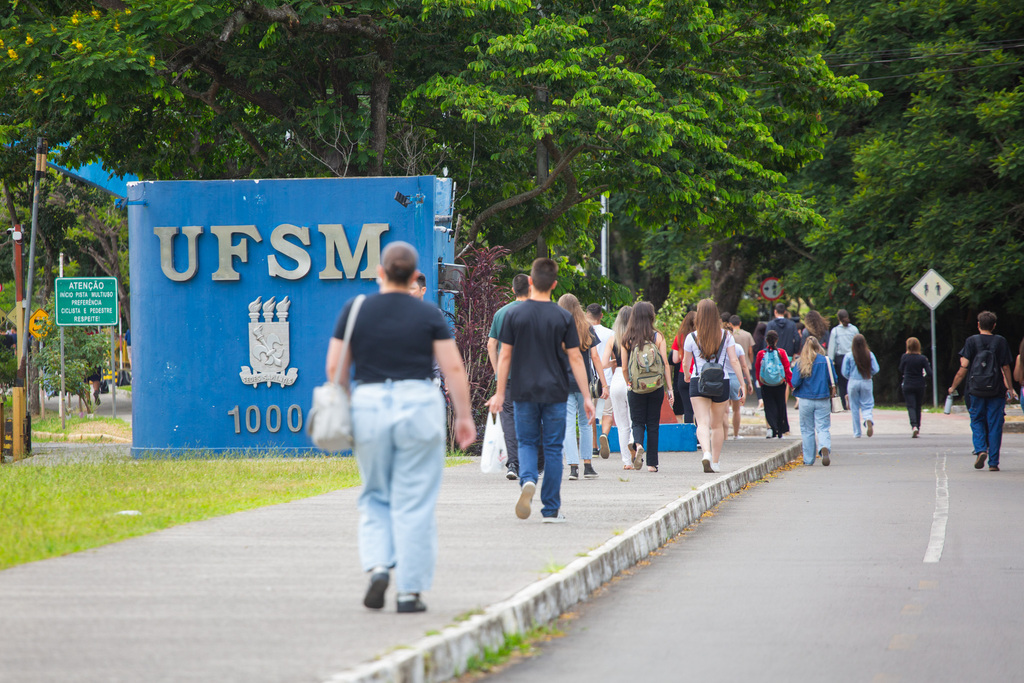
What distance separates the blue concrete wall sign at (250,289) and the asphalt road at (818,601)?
6754 mm

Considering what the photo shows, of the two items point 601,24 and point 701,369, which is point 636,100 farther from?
point 701,369

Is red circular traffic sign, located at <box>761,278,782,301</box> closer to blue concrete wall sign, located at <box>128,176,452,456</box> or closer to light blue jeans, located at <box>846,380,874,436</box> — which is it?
light blue jeans, located at <box>846,380,874,436</box>

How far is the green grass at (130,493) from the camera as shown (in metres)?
8.70

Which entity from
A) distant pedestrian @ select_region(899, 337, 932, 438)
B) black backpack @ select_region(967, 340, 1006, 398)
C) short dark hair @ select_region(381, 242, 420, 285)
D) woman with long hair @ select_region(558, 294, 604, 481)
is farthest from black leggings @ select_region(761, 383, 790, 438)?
short dark hair @ select_region(381, 242, 420, 285)

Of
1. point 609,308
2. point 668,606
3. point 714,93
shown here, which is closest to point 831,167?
point 609,308

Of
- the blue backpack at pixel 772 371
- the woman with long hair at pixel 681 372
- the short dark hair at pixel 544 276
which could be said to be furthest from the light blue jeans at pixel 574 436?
the blue backpack at pixel 772 371

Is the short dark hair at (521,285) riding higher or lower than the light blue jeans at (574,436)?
higher

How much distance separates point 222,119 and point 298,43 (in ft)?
8.01

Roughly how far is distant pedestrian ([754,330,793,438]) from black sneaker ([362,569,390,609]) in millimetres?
14823

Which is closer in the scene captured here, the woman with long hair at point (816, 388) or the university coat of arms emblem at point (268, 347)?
the woman with long hair at point (816, 388)

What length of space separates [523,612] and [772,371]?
1443 cm

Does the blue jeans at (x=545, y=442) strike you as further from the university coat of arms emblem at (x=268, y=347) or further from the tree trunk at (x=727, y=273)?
the tree trunk at (x=727, y=273)

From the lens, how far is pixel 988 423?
1577 cm

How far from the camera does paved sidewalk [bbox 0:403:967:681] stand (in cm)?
507
